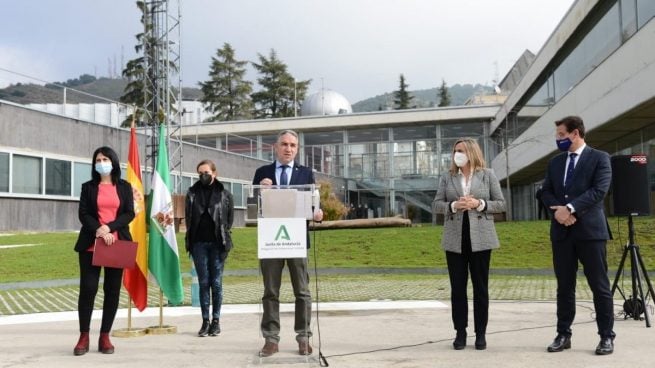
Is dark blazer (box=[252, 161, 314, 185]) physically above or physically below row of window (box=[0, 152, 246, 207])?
below

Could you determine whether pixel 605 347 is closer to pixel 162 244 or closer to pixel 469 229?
pixel 469 229

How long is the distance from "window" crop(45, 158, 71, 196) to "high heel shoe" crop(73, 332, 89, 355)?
22.2 metres

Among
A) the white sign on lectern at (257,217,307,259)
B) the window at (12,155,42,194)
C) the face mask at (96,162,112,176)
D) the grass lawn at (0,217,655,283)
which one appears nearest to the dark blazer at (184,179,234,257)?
the face mask at (96,162,112,176)

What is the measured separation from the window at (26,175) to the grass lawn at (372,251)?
251 cm

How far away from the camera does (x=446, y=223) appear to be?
689 centimetres

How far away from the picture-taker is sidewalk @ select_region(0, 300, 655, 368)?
614 cm

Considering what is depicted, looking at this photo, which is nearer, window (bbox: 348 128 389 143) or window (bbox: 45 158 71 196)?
window (bbox: 45 158 71 196)

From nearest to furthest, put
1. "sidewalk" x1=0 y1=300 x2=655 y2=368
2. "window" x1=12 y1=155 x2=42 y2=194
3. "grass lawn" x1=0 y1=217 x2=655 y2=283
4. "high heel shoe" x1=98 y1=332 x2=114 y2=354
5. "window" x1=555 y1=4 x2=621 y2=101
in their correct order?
"sidewalk" x1=0 y1=300 x2=655 y2=368 → "high heel shoe" x1=98 y1=332 x2=114 y2=354 → "grass lawn" x1=0 y1=217 x2=655 y2=283 → "window" x1=555 y1=4 x2=621 y2=101 → "window" x1=12 y1=155 x2=42 y2=194

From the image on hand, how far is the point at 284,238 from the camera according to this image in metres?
6.28

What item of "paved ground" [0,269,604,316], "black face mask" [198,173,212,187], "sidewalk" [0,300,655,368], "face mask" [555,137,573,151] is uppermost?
"face mask" [555,137,573,151]

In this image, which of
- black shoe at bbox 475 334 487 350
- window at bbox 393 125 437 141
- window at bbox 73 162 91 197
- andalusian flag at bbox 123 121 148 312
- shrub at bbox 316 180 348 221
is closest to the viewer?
black shoe at bbox 475 334 487 350

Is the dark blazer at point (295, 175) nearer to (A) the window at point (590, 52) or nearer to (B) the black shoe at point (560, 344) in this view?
(B) the black shoe at point (560, 344)

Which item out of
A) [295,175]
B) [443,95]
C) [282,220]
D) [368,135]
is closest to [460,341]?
[282,220]

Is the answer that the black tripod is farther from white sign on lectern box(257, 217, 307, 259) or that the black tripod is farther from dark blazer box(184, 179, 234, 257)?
dark blazer box(184, 179, 234, 257)
